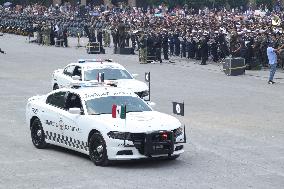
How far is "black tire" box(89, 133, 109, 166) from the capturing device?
14141 mm

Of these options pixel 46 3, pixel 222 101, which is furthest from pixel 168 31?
pixel 46 3

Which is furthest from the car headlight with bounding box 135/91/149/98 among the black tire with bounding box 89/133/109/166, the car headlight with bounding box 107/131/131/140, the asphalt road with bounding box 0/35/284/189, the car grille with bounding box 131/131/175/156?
the car headlight with bounding box 107/131/131/140

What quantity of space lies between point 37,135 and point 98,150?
8.48 feet

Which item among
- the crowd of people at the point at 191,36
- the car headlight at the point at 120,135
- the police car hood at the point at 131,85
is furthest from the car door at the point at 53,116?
the crowd of people at the point at 191,36

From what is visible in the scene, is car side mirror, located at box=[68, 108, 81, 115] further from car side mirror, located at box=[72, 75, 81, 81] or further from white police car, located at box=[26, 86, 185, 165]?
car side mirror, located at box=[72, 75, 81, 81]

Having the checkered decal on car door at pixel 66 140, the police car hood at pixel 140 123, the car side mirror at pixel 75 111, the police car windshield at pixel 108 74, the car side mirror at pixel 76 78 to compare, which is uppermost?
the car side mirror at pixel 75 111

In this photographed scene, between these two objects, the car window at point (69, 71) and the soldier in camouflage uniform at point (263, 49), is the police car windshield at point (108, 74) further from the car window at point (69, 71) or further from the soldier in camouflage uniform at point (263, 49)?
the soldier in camouflage uniform at point (263, 49)

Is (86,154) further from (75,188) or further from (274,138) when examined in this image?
(274,138)

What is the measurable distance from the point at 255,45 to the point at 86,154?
2275 cm

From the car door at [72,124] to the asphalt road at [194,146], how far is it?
1.07 ft

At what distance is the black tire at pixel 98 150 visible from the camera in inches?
557

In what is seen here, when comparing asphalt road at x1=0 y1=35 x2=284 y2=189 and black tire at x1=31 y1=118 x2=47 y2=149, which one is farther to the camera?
black tire at x1=31 y1=118 x2=47 y2=149

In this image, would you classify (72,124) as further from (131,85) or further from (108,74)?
(108,74)

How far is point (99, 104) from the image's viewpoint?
599 inches
